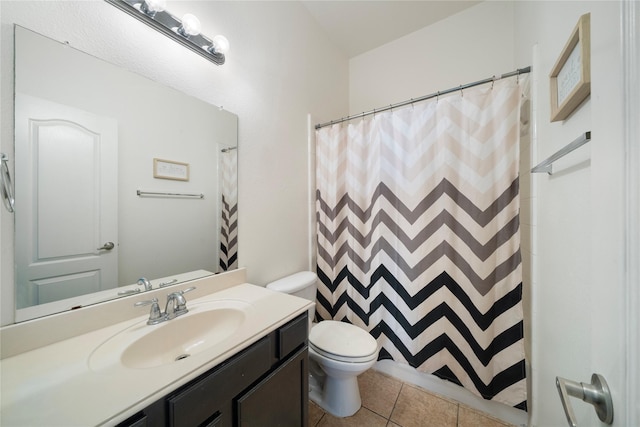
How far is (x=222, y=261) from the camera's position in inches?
49.1

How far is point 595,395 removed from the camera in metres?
0.36

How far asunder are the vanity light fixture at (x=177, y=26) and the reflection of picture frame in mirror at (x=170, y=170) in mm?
552

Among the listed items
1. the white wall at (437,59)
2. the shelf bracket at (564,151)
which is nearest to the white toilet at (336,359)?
the shelf bracket at (564,151)

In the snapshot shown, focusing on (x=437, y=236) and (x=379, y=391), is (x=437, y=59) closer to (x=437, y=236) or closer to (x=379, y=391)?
(x=437, y=236)

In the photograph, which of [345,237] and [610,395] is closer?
[610,395]

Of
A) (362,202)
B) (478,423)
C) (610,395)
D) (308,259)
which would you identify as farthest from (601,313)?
(308,259)

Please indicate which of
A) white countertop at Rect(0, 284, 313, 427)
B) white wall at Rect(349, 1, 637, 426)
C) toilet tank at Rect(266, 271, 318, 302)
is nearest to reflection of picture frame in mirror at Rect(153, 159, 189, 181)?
white countertop at Rect(0, 284, 313, 427)

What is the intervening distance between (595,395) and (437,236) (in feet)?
3.47

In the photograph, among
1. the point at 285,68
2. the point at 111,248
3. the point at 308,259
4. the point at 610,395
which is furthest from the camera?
the point at 308,259

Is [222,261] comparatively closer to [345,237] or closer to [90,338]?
[90,338]

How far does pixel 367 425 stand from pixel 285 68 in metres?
2.35

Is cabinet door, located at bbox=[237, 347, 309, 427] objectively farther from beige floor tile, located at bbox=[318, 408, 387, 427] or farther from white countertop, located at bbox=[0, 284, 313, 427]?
beige floor tile, located at bbox=[318, 408, 387, 427]

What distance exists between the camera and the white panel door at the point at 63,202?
0.71 m

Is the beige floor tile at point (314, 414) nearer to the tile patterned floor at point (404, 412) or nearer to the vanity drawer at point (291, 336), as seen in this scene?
the tile patterned floor at point (404, 412)
